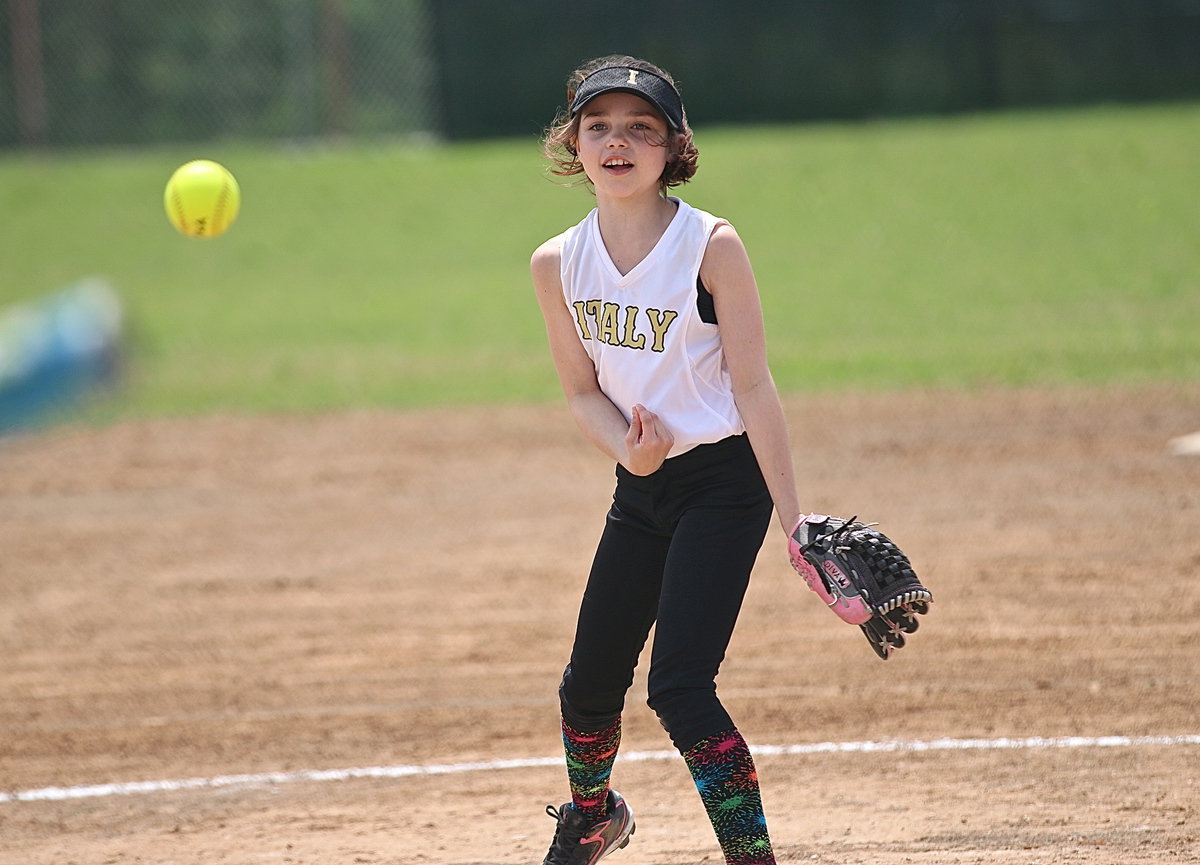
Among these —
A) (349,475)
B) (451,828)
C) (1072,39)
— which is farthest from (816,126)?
(451,828)

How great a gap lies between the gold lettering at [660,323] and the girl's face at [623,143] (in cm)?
27

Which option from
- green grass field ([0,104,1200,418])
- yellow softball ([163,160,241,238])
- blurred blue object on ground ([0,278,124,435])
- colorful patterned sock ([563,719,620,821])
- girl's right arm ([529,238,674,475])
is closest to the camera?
girl's right arm ([529,238,674,475])

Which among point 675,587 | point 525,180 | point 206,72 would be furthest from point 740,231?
point 675,587

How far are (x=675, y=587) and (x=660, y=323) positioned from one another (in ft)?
1.88

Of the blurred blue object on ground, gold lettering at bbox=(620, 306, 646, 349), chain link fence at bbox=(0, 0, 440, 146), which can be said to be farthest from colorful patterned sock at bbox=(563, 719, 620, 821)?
chain link fence at bbox=(0, 0, 440, 146)

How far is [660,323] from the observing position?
10.5ft

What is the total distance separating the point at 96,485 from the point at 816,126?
36.4ft

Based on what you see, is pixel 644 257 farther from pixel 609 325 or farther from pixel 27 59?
pixel 27 59

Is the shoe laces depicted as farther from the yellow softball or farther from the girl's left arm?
the yellow softball

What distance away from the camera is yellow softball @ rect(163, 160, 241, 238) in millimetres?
5254


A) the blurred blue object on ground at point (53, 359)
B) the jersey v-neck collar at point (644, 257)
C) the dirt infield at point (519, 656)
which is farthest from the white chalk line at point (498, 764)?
the blurred blue object on ground at point (53, 359)

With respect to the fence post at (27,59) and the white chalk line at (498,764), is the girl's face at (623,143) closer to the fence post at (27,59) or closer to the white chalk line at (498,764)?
the white chalk line at (498,764)

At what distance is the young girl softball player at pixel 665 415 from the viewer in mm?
3127

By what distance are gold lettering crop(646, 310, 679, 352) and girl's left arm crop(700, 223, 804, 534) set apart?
0.33ft
